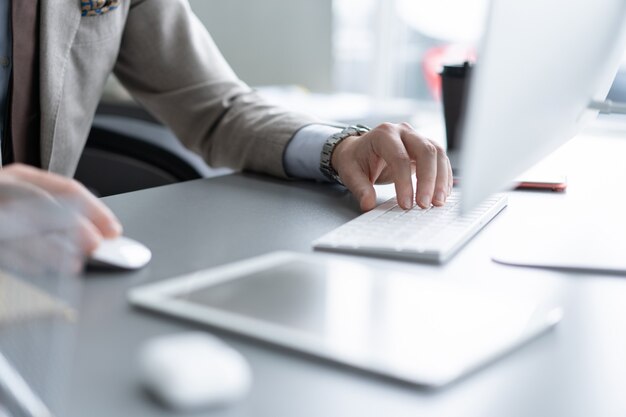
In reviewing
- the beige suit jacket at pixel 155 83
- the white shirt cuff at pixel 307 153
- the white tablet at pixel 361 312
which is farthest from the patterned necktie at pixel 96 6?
the white tablet at pixel 361 312

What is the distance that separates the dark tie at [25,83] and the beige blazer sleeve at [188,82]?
0.19 metres

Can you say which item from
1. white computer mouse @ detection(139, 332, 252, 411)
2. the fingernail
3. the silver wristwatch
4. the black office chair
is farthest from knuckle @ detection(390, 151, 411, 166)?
the black office chair

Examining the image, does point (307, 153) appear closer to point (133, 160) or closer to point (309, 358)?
point (309, 358)

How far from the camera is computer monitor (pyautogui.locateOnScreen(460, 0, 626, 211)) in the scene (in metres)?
0.52

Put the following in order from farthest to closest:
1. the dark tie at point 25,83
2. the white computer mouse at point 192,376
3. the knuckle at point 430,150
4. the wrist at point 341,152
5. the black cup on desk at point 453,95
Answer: the black cup on desk at point 453,95
the dark tie at point 25,83
the wrist at point 341,152
the knuckle at point 430,150
the white computer mouse at point 192,376

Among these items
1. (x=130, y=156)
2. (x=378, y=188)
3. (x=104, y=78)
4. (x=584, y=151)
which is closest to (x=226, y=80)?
(x=104, y=78)

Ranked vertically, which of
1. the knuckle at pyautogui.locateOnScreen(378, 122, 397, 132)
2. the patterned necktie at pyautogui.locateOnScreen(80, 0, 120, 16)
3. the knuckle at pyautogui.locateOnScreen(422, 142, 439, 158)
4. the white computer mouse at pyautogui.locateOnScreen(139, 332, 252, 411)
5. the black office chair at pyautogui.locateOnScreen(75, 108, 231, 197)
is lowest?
the black office chair at pyautogui.locateOnScreen(75, 108, 231, 197)

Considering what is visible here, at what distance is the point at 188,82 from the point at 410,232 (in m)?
0.67

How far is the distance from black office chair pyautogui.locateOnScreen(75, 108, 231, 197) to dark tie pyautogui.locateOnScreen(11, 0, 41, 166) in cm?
46

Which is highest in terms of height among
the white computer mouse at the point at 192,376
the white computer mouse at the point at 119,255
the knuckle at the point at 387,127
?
the white computer mouse at the point at 192,376

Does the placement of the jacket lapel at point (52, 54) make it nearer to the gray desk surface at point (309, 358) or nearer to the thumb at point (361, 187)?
the gray desk surface at point (309, 358)

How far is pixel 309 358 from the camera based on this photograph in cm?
48

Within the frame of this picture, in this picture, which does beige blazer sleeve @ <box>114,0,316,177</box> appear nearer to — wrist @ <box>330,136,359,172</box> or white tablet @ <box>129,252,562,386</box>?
Answer: wrist @ <box>330,136,359,172</box>

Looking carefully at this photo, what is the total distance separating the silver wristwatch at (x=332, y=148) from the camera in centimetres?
105
